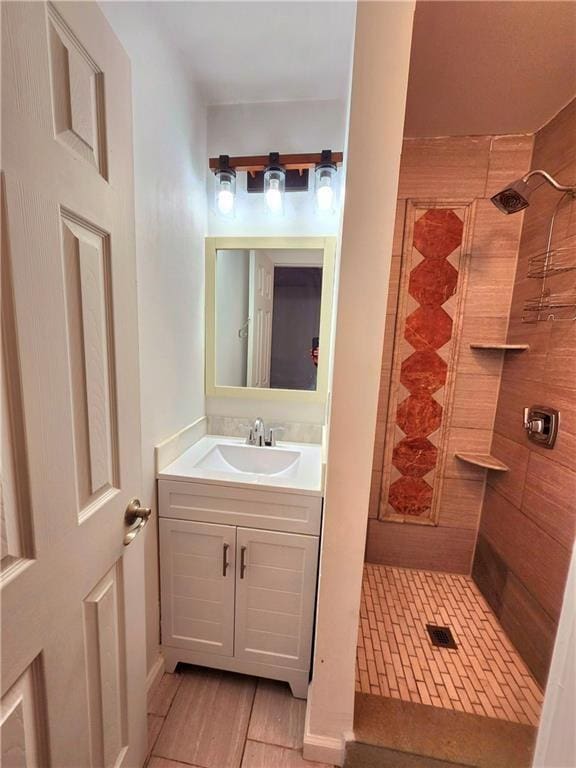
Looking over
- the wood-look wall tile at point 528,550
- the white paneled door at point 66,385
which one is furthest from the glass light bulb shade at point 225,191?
the wood-look wall tile at point 528,550

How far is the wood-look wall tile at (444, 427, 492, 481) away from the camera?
1820mm

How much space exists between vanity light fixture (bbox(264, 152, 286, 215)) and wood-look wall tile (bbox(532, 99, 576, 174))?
1216mm

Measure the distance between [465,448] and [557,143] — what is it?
1497 millimetres

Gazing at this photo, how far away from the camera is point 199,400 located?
178 cm

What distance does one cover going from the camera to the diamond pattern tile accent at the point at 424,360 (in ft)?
5.72

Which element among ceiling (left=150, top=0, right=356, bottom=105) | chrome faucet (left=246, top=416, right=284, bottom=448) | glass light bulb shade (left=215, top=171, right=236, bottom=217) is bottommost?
chrome faucet (left=246, top=416, right=284, bottom=448)

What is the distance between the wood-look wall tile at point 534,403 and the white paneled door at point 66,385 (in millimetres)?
1557

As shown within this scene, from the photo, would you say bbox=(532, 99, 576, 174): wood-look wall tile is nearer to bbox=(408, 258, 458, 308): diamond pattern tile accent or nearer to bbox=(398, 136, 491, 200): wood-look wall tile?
bbox=(398, 136, 491, 200): wood-look wall tile

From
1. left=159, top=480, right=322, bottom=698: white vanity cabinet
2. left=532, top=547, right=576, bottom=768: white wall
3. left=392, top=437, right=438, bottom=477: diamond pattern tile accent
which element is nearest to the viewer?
left=532, top=547, right=576, bottom=768: white wall

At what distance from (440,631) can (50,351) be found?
1.93 metres

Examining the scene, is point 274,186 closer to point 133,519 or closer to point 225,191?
point 225,191

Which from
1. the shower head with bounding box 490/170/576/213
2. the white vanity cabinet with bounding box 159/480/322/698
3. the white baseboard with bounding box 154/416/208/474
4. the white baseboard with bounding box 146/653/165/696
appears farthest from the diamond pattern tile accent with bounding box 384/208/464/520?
the white baseboard with bounding box 146/653/165/696

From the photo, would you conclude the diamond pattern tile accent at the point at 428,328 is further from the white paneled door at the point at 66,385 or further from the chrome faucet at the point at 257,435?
the white paneled door at the point at 66,385

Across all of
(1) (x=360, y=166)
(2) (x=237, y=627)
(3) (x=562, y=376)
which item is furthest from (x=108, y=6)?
(2) (x=237, y=627)
